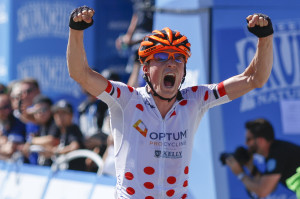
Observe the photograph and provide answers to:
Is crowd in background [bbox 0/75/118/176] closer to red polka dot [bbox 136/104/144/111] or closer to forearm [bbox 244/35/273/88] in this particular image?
red polka dot [bbox 136/104/144/111]

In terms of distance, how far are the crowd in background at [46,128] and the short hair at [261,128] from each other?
1673 mm

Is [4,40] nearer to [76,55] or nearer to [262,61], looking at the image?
[76,55]

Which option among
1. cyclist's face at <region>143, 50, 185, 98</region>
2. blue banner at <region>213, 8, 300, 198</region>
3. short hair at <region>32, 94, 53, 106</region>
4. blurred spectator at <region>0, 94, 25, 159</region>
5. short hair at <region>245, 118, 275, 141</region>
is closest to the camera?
cyclist's face at <region>143, 50, 185, 98</region>

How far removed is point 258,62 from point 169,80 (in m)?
0.61

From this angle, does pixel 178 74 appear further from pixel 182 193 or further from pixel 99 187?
pixel 99 187

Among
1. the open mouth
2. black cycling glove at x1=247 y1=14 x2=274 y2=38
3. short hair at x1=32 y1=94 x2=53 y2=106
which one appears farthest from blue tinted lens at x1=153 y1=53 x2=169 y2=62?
short hair at x1=32 y1=94 x2=53 y2=106

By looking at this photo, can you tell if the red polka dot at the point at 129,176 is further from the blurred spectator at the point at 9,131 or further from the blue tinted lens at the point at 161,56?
the blurred spectator at the point at 9,131

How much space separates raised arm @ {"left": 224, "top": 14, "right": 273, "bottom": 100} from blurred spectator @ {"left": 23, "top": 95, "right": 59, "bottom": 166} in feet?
14.1

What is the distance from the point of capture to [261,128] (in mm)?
6117

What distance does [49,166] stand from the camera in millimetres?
8125

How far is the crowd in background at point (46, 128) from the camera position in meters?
7.81

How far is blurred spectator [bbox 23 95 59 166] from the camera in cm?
815

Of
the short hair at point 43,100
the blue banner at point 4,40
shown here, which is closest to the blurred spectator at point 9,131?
the short hair at point 43,100

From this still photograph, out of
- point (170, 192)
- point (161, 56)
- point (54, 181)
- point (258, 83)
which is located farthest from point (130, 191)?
point (54, 181)
